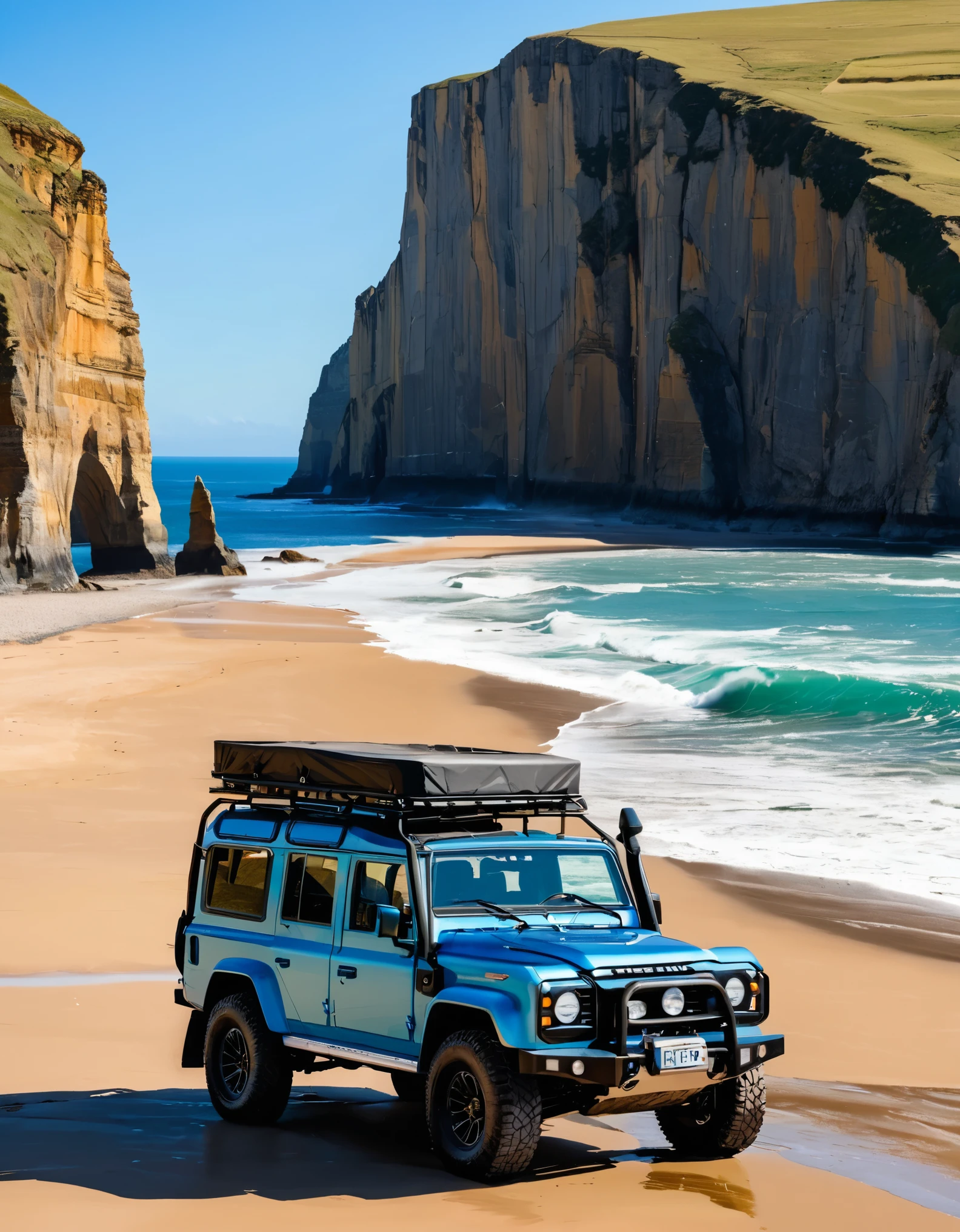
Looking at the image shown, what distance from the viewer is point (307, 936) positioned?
22.0 ft

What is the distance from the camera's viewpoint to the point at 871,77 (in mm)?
99188

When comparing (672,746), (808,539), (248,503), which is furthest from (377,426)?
(672,746)

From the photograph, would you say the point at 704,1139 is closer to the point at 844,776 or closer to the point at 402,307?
the point at 844,776

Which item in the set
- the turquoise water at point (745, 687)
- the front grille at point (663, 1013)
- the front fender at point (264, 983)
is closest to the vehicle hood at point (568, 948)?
the front grille at point (663, 1013)

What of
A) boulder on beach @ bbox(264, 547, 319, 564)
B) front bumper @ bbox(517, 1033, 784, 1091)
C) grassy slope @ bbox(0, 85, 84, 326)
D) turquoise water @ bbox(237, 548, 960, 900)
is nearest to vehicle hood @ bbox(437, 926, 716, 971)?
front bumper @ bbox(517, 1033, 784, 1091)

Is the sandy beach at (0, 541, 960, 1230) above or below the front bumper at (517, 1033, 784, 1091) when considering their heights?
below

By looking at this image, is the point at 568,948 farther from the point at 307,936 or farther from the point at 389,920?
the point at 307,936

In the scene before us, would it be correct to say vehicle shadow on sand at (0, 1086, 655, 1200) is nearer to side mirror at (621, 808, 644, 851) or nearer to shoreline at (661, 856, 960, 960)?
side mirror at (621, 808, 644, 851)

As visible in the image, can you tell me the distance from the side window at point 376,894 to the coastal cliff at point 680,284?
66.7 metres

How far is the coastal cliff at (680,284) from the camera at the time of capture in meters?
74.3

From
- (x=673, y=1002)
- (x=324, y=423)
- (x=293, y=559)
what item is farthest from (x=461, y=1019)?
(x=324, y=423)

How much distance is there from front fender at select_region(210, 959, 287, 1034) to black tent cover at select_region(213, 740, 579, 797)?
89 cm

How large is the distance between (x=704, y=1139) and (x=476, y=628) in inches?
1227

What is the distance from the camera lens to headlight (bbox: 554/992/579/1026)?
5602 mm
